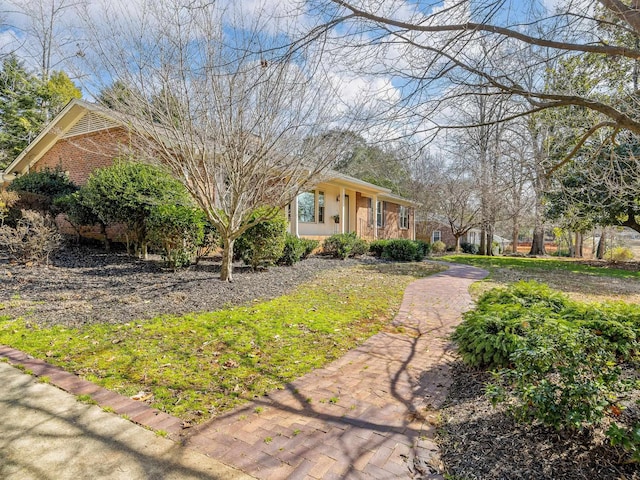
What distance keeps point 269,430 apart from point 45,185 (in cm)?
1284

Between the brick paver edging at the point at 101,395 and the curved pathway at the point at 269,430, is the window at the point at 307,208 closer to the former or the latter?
the curved pathway at the point at 269,430

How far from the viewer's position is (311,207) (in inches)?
679

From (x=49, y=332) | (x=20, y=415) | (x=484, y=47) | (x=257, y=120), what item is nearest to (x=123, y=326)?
(x=49, y=332)

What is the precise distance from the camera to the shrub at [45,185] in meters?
11.6

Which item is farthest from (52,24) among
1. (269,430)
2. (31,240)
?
(269,430)

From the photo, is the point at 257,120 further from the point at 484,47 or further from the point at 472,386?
the point at 472,386

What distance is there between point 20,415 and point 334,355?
299 cm

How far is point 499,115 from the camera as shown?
5.05 m

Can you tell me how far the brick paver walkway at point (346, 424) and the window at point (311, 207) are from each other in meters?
12.4

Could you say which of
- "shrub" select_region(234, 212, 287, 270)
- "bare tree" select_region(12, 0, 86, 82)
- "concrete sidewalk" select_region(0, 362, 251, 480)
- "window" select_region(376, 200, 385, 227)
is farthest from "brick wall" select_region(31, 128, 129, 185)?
"window" select_region(376, 200, 385, 227)

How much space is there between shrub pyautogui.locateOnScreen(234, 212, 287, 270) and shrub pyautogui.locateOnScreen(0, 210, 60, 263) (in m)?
4.22

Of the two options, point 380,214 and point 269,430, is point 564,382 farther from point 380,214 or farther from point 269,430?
point 380,214

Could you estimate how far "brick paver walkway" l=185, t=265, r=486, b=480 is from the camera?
2369mm

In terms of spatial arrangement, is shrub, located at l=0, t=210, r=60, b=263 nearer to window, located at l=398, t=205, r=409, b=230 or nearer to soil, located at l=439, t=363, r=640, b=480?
soil, located at l=439, t=363, r=640, b=480
